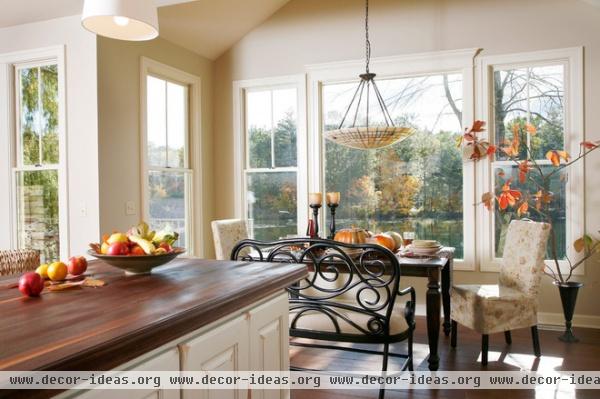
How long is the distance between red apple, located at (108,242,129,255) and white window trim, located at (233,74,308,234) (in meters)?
3.24

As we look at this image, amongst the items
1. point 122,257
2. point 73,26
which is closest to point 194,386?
point 122,257

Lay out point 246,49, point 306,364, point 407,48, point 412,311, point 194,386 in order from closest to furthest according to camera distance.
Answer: point 194,386
point 412,311
point 306,364
point 407,48
point 246,49

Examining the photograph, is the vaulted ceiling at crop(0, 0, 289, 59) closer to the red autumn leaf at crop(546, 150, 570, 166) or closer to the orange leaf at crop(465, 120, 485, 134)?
the orange leaf at crop(465, 120, 485, 134)

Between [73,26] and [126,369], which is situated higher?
[73,26]

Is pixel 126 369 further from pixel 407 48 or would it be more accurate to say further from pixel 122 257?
pixel 407 48

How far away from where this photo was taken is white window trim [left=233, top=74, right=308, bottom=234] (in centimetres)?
496

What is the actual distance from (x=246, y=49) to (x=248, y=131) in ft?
2.85

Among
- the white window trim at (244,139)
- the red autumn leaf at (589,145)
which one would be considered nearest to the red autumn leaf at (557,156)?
the red autumn leaf at (589,145)

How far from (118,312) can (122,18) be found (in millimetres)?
1312

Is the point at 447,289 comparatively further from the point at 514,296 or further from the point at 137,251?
the point at 137,251

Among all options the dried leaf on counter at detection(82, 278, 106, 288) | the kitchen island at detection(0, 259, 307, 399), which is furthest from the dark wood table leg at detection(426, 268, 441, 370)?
the dried leaf on counter at detection(82, 278, 106, 288)

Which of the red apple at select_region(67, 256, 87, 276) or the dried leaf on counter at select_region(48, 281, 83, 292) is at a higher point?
the red apple at select_region(67, 256, 87, 276)

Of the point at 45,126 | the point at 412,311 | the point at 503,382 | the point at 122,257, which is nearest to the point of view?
the point at 122,257

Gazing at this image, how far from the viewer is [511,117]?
4.32m
